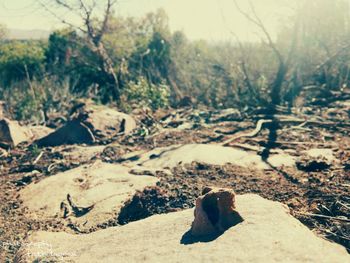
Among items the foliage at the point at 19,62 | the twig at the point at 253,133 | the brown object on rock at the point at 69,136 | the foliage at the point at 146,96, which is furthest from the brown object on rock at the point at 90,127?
the foliage at the point at 19,62

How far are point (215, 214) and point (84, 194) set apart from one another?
2200 millimetres

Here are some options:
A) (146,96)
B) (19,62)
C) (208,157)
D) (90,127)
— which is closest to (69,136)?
(90,127)

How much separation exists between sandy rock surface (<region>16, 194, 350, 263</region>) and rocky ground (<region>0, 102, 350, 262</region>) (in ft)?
0.92

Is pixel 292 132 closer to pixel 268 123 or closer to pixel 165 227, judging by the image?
pixel 268 123

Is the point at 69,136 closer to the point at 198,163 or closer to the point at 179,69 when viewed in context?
the point at 198,163

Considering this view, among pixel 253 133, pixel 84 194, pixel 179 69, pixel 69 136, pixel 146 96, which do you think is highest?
pixel 179 69

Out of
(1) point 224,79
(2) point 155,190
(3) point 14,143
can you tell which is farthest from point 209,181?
(1) point 224,79

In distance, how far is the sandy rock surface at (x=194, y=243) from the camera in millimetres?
2852

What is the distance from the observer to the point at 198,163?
5648 mm

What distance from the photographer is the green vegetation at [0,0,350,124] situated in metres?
9.84

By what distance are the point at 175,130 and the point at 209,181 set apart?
300 centimetres

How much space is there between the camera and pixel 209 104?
10.4m

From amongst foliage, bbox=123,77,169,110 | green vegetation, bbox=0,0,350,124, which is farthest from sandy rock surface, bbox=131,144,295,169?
foliage, bbox=123,77,169,110

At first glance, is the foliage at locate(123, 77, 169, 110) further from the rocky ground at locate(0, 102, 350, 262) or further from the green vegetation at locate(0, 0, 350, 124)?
the rocky ground at locate(0, 102, 350, 262)
